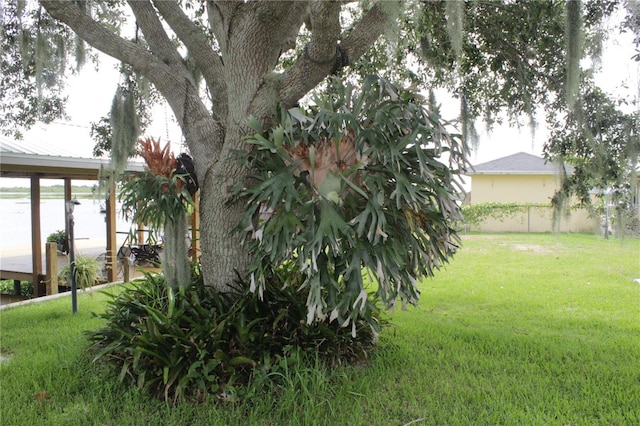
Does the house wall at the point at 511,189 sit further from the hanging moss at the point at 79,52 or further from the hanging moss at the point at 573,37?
the hanging moss at the point at 79,52

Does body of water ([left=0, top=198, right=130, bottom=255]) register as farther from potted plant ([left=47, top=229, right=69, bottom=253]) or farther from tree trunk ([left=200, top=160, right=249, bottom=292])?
tree trunk ([left=200, top=160, right=249, bottom=292])

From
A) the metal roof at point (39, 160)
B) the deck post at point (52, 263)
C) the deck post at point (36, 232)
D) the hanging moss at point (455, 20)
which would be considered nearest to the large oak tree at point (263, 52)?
the hanging moss at point (455, 20)

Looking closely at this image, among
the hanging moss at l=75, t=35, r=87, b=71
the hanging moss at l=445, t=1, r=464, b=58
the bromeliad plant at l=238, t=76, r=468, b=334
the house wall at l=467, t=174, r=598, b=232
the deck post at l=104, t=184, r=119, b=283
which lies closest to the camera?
the hanging moss at l=445, t=1, r=464, b=58

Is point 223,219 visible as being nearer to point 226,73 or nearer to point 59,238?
point 226,73

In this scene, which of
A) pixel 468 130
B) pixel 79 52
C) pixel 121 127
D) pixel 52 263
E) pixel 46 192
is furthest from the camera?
pixel 46 192

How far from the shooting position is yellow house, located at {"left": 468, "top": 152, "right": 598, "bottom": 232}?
1436 cm

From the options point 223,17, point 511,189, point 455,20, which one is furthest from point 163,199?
point 511,189

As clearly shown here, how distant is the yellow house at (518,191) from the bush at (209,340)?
1267cm

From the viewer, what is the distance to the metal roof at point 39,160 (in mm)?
5730

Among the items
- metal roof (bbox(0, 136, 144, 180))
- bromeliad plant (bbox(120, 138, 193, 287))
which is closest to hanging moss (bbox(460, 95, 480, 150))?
bromeliad plant (bbox(120, 138, 193, 287))

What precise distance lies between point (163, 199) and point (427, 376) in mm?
2340

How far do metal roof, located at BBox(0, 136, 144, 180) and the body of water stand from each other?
8.06 feet

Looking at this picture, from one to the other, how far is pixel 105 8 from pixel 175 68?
1.99 m

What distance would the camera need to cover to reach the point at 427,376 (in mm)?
3168
